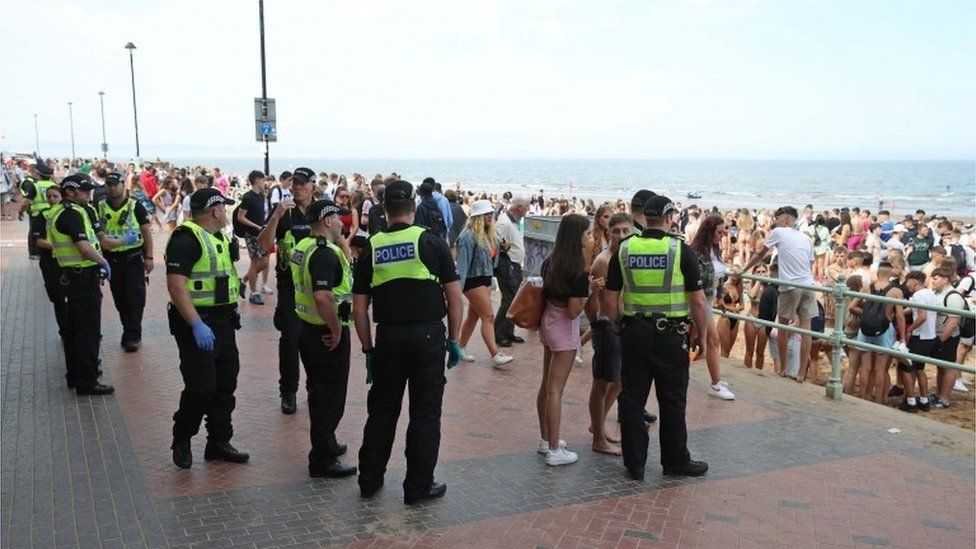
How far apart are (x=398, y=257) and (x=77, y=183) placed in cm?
388

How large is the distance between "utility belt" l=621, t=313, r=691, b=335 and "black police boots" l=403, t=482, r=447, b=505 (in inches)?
67.5

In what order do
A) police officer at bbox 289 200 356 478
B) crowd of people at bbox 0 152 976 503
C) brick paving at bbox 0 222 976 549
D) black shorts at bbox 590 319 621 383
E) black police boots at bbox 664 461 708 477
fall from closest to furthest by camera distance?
brick paving at bbox 0 222 976 549, crowd of people at bbox 0 152 976 503, police officer at bbox 289 200 356 478, black police boots at bbox 664 461 708 477, black shorts at bbox 590 319 621 383

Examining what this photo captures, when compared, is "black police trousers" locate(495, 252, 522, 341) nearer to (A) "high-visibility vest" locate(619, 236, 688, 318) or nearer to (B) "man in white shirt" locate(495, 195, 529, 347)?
(B) "man in white shirt" locate(495, 195, 529, 347)

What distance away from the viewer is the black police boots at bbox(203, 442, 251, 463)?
19.0 ft

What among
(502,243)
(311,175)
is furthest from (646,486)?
(502,243)

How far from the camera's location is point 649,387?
18.7ft

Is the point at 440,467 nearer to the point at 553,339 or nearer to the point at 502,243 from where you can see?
the point at 553,339

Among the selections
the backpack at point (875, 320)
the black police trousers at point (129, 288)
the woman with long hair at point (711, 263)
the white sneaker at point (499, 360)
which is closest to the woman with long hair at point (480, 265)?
the white sneaker at point (499, 360)

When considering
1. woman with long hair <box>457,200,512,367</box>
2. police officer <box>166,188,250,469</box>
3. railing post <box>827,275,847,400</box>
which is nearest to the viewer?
police officer <box>166,188,250,469</box>

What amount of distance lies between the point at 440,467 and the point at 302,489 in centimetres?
99

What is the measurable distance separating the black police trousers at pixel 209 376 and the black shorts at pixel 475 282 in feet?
11.2

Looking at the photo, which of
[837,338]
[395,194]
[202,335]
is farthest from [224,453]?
[837,338]

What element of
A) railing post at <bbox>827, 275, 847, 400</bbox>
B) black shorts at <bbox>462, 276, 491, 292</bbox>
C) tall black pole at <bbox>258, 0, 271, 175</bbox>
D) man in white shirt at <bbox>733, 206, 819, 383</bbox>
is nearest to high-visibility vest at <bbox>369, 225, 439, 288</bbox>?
black shorts at <bbox>462, 276, 491, 292</bbox>

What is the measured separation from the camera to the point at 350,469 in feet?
18.4
